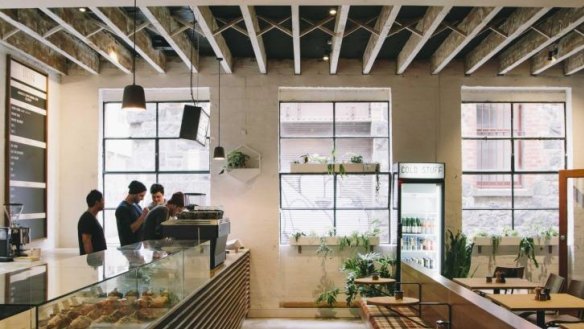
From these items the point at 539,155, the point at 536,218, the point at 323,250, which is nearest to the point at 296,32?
the point at 323,250

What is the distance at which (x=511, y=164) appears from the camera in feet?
28.1

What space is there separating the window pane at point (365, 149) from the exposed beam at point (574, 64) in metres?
2.82

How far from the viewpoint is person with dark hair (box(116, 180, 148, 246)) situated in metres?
5.89

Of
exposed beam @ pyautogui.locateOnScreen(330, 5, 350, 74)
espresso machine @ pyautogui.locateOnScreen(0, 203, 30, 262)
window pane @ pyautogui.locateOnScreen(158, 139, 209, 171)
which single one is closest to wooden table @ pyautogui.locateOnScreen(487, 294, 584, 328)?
exposed beam @ pyautogui.locateOnScreen(330, 5, 350, 74)

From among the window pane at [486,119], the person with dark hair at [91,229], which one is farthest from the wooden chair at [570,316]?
the person with dark hair at [91,229]

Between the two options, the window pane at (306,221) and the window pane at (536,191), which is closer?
the window pane at (306,221)

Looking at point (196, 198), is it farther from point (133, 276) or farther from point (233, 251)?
point (133, 276)

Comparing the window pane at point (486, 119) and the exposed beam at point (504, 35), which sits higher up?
the exposed beam at point (504, 35)

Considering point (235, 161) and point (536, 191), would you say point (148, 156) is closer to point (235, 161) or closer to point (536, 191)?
point (235, 161)

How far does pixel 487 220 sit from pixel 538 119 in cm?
179

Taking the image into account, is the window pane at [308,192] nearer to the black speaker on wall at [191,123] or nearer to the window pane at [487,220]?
the window pane at [487,220]

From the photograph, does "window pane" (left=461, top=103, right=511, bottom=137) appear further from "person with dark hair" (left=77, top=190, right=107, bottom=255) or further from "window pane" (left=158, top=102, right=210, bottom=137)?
"person with dark hair" (left=77, top=190, right=107, bottom=255)

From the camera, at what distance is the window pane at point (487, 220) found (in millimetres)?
8531

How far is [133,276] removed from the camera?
2.77 metres
